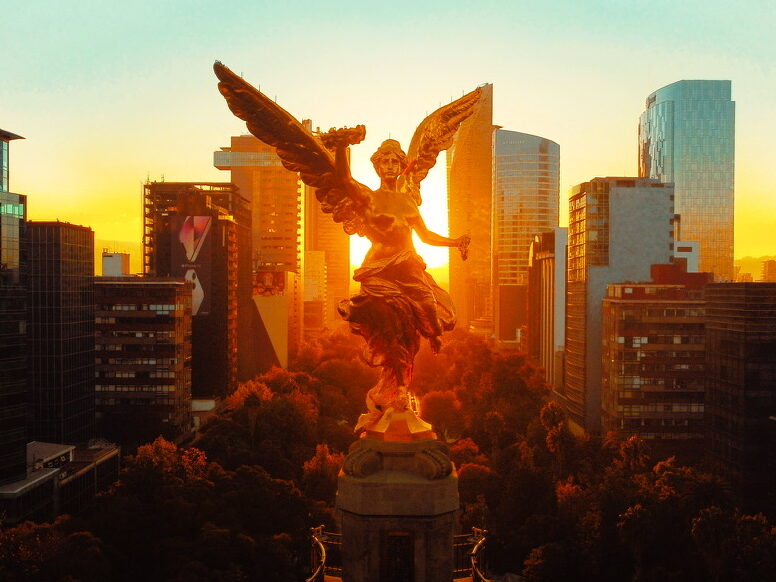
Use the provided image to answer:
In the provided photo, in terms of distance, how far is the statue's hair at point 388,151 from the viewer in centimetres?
1688

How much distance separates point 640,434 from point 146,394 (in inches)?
1937

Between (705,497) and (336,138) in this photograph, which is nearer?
(336,138)

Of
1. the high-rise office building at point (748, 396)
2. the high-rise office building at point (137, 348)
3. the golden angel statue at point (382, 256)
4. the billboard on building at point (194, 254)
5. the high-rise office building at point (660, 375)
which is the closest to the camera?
the golden angel statue at point (382, 256)

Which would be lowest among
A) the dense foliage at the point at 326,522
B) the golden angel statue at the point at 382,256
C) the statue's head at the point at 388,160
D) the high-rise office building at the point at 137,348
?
the dense foliage at the point at 326,522

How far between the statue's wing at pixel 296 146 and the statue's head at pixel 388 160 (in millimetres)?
801

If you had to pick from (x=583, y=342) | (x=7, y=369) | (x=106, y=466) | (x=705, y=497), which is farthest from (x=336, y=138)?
(x=583, y=342)

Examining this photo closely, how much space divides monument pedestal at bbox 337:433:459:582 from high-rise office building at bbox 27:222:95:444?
58.1 m

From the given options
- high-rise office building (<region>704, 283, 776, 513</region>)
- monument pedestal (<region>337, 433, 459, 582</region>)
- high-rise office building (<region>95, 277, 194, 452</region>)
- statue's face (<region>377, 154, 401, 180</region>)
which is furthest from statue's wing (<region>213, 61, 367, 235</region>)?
high-rise office building (<region>95, 277, 194, 452</region>)

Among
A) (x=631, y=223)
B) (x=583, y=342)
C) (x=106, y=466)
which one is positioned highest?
(x=631, y=223)

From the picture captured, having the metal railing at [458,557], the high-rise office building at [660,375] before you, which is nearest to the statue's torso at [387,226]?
the metal railing at [458,557]

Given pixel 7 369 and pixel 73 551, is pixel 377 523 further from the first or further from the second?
pixel 7 369

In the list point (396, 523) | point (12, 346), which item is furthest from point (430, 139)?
point (12, 346)

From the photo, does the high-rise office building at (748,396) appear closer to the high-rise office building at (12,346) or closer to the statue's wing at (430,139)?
the statue's wing at (430,139)

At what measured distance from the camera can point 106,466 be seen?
57000mm
